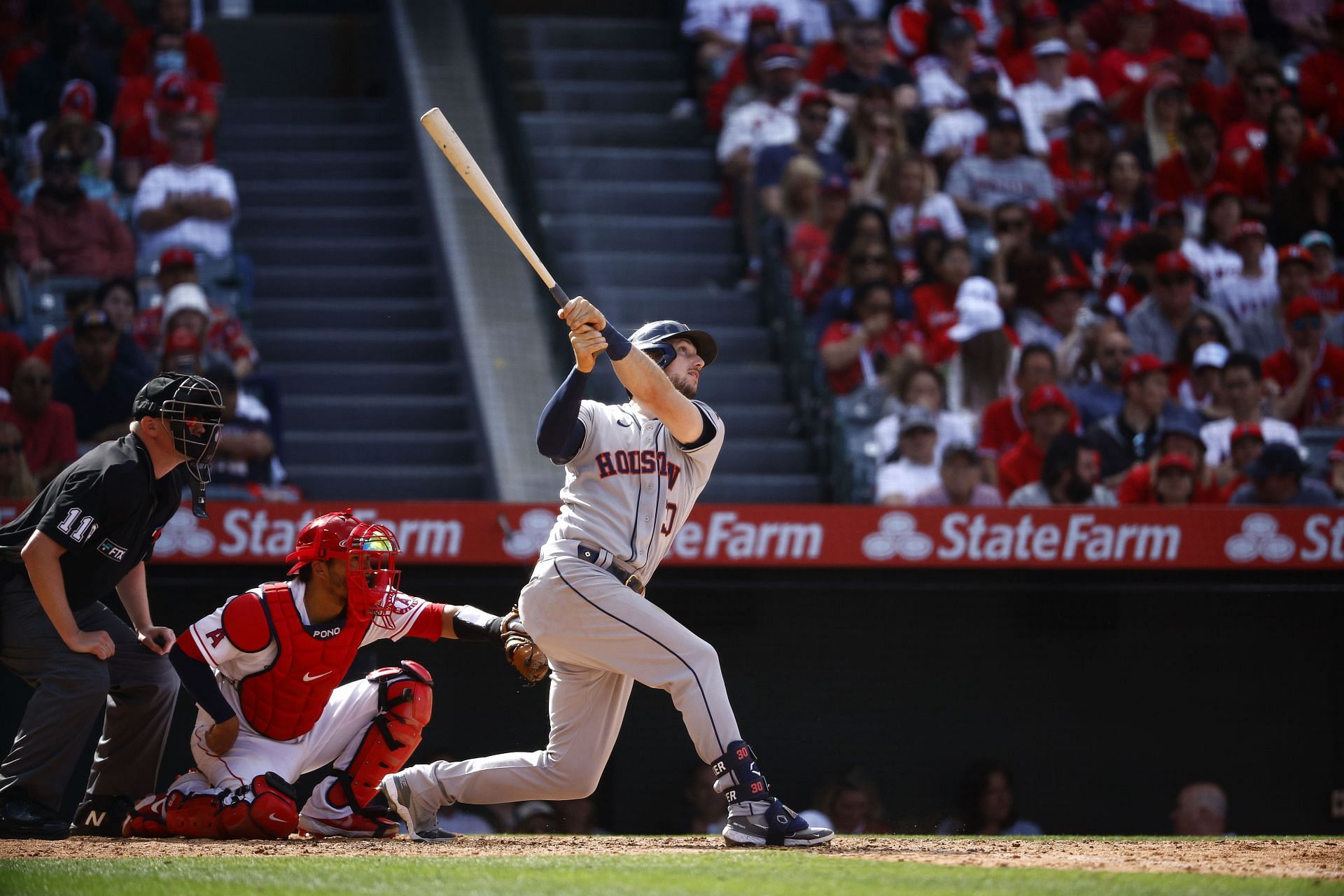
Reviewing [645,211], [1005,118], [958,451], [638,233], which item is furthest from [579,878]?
[1005,118]

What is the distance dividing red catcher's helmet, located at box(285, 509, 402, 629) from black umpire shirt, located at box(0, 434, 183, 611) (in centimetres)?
42

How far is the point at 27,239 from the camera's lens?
27.8ft

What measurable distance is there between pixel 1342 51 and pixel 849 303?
15.5ft

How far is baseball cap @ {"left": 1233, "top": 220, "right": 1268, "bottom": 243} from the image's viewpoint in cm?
941

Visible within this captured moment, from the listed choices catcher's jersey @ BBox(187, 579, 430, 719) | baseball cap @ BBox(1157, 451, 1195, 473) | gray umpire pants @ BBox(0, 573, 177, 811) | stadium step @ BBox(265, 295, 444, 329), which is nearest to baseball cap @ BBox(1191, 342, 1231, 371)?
baseball cap @ BBox(1157, 451, 1195, 473)

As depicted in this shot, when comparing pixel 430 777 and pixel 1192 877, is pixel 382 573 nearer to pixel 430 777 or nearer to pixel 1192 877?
pixel 430 777

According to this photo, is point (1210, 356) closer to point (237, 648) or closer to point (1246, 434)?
point (1246, 434)

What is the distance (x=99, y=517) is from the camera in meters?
4.53

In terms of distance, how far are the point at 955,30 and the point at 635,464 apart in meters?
6.87

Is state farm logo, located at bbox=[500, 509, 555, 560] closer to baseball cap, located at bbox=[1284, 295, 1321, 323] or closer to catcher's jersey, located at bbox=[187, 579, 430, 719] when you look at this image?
catcher's jersey, located at bbox=[187, 579, 430, 719]

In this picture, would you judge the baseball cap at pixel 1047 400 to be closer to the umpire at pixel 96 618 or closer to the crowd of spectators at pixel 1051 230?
the crowd of spectators at pixel 1051 230

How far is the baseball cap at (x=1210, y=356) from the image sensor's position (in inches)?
335

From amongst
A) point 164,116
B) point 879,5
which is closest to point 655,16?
point 879,5

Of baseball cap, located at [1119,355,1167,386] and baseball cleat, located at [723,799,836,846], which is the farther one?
baseball cap, located at [1119,355,1167,386]
